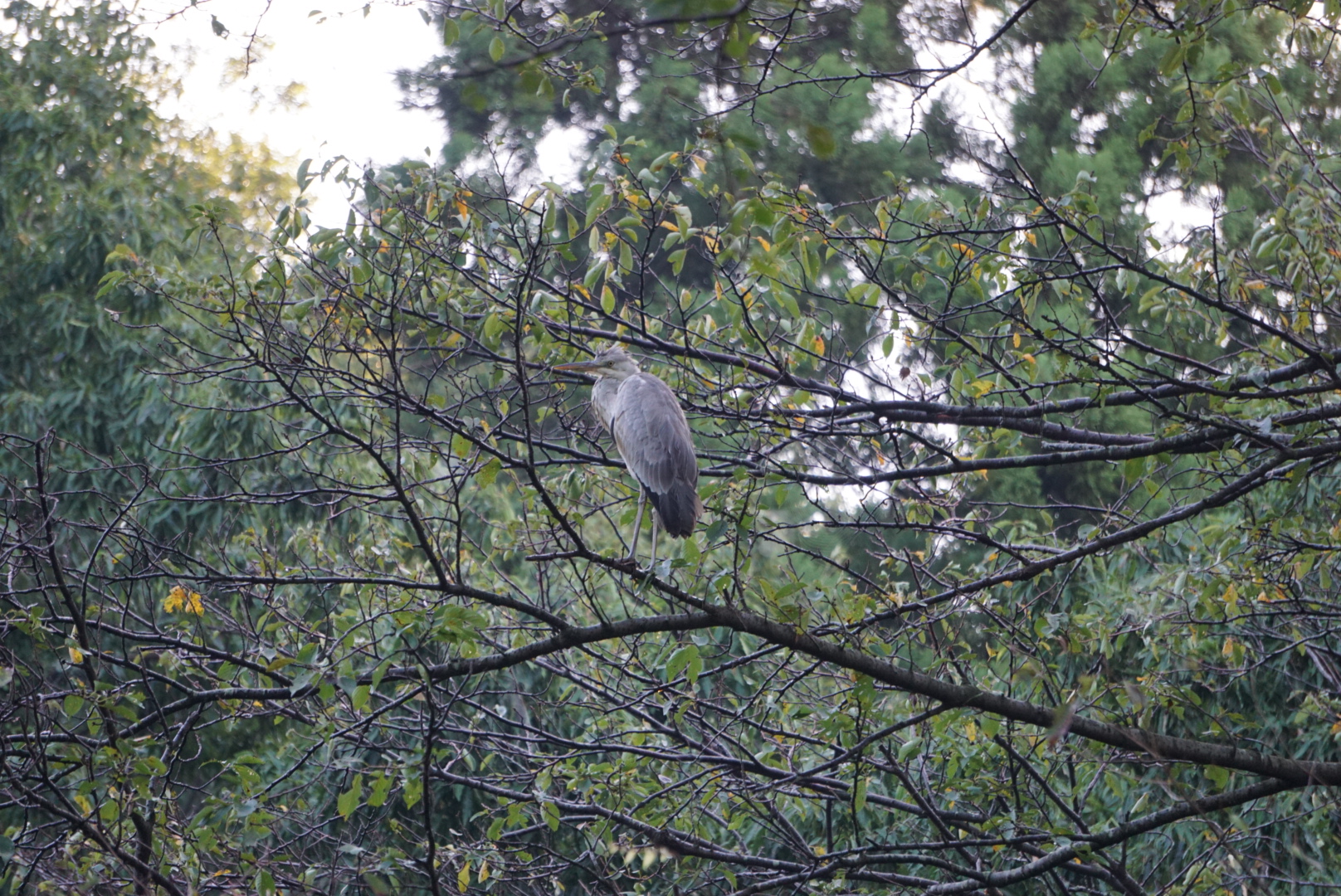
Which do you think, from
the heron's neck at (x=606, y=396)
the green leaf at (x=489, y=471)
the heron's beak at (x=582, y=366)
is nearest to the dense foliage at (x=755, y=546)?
the green leaf at (x=489, y=471)

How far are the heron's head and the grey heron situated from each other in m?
0.06

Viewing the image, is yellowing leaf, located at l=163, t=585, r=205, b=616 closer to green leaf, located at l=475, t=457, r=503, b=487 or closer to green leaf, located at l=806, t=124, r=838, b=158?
green leaf, located at l=475, t=457, r=503, b=487

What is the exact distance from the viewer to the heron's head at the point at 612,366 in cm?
532

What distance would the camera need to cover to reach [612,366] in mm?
5520

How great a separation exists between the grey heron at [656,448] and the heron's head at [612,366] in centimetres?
6

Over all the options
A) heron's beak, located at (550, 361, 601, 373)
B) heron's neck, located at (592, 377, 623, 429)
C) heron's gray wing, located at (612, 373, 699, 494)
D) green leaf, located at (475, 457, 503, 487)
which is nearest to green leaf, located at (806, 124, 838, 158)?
green leaf, located at (475, 457, 503, 487)

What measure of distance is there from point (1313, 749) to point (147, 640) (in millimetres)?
5243

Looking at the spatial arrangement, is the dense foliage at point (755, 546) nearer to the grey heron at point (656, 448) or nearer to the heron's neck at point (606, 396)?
the grey heron at point (656, 448)

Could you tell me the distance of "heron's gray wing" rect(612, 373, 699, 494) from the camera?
Result: 4.43 m

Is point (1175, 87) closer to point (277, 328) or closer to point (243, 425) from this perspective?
point (277, 328)

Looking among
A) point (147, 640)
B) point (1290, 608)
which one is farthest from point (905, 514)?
point (147, 640)

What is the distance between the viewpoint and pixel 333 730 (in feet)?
9.32

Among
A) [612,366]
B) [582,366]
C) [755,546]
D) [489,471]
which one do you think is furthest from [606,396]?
[489,471]

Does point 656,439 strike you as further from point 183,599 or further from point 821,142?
point 821,142
